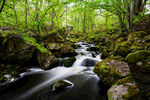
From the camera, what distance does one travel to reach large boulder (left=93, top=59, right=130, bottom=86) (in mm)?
3730

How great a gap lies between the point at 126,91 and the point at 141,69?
1.20m

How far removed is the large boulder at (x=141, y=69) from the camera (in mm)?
2983

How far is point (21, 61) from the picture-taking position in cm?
636

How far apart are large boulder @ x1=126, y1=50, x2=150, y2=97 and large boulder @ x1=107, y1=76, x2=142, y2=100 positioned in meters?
0.25

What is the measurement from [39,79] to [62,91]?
2.32m

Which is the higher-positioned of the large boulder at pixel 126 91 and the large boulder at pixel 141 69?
the large boulder at pixel 141 69

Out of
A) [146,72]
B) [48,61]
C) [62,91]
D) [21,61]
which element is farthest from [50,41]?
[146,72]

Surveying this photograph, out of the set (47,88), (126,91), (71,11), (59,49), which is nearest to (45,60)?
(59,49)

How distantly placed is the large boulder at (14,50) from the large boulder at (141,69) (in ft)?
21.7

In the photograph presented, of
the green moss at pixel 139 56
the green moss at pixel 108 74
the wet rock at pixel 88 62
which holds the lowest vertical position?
the wet rock at pixel 88 62

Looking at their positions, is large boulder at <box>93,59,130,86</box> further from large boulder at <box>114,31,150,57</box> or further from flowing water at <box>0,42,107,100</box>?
large boulder at <box>114,31,150,57</box>

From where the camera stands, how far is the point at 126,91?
281 cm

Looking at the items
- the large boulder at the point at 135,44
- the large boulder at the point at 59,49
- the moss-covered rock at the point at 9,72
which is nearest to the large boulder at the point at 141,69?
the large boulder at the point at 135,44

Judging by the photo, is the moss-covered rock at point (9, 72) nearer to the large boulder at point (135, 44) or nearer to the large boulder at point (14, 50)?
the large boulder at point (14, 50)
